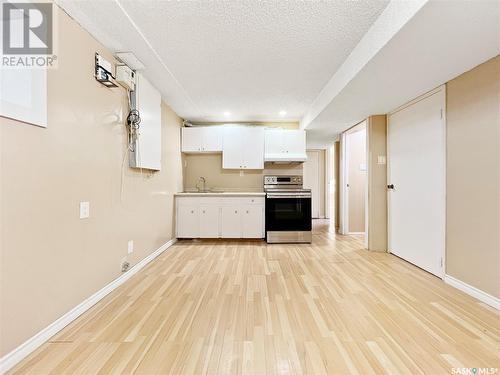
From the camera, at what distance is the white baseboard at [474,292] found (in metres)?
1.86

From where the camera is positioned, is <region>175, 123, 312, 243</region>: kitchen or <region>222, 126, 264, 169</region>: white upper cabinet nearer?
<region>175, 123, 312, 243</region>: kitchen

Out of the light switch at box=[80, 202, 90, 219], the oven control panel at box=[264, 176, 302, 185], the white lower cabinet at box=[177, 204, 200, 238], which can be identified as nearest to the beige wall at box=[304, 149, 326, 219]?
the oven control panel at box=[264, 176, 302, 185]

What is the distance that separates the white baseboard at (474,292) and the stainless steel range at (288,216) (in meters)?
1.95

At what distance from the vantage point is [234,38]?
2.00 m

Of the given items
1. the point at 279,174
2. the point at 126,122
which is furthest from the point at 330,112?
the point at 126,122

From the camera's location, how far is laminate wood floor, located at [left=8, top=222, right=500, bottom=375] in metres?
1.28

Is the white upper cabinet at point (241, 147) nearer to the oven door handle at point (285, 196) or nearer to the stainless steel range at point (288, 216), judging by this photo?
the oven door handle at point (285, 196)

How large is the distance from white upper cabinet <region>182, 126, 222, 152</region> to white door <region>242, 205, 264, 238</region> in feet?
4.32

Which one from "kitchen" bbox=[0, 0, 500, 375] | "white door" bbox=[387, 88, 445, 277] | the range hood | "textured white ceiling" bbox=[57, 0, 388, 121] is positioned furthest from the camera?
the range hood

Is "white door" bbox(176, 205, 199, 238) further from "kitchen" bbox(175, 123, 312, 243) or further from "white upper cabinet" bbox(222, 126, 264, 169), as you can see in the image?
"white upper cabinet" bbox(222, 126, 264, 169)

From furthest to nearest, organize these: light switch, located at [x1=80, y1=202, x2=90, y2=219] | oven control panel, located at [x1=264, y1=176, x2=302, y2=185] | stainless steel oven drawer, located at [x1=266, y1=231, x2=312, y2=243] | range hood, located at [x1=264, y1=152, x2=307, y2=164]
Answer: oven control panel, located at [x1=264, y1=176, x2=302, y2=185] < range hood, located at [x1=264, y1=152, x2=307, y2=164] < stainless steel oven drawer, located at [x1=266, y1=231, x2=312, y2=243] < light switch, located at [x1=80, y1=202, x2=90, y2=219]

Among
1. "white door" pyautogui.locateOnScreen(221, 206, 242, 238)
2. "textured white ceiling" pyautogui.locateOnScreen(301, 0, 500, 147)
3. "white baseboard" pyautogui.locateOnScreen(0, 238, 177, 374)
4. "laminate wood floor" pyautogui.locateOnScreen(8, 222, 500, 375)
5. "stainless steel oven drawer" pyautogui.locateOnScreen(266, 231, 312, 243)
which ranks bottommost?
"laminate wood floor" pyautogui.locateOnScreen(8, 222, 500, 375)
